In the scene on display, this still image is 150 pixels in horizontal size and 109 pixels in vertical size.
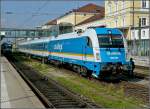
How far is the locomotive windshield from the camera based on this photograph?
2019 cm

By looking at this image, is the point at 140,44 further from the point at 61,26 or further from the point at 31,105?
the point at 31,105

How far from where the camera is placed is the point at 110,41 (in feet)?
66.8

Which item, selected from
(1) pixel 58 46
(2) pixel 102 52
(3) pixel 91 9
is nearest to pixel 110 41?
(2) pixel 102 52

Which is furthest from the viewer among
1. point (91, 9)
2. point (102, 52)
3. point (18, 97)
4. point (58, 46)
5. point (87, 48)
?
point (91, 9)

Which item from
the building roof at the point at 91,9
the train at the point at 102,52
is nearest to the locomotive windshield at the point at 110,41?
the train at the point at 102,52

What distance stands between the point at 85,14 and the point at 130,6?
43172 millimetres

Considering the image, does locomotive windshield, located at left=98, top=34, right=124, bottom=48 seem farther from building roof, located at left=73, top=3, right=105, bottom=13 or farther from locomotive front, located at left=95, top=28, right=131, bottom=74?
building roof, located at left=73, top=3, right=105, bottom=13

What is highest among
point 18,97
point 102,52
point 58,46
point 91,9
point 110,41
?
point 91,9

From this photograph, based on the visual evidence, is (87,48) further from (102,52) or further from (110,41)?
(102,52)

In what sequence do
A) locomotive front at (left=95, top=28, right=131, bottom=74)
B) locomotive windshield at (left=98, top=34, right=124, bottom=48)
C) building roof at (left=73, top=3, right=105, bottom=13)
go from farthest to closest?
building roof at (left=73, top=3, right=105, bottom=13) → locomotive windshield at (left=98, top=34, right=124, bottom=48) → locomotive front at (left=95, top=28, right=131, bottom=74)

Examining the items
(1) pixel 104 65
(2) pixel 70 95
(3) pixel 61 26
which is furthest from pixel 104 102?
(3) pixel 61 26

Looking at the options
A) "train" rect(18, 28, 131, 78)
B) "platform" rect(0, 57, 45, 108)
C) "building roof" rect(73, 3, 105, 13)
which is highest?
"building roof" rect(73, 3, 105, 13)

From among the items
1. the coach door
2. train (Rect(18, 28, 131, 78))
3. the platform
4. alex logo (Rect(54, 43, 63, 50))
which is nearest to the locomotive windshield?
train (Rect(18, 28, 131, 78))

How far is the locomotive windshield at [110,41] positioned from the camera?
2019cm
